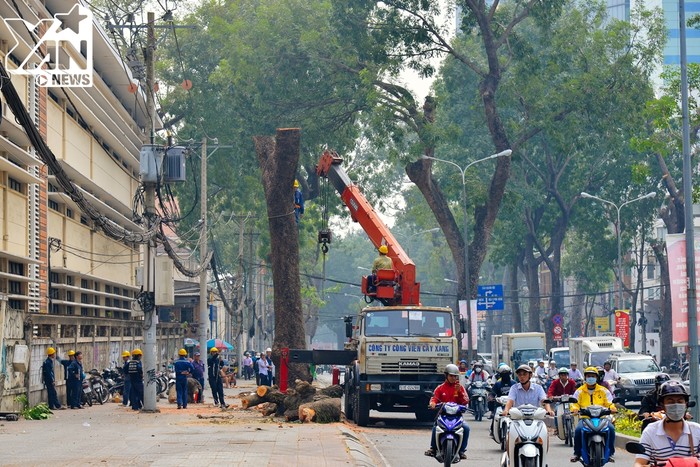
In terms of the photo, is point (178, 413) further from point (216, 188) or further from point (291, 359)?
point (216, 188)

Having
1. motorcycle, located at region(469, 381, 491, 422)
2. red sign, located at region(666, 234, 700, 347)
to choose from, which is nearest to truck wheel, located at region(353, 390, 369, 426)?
motorcycle, located at region(469, 381, 491, 422)

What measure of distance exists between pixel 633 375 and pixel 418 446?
1587 cm

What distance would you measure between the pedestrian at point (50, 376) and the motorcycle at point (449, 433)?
57.8 feet

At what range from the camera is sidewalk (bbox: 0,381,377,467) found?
16828 mm

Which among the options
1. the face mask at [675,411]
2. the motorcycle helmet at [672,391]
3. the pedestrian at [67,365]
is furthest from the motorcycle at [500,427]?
the pedestrian at [67,365]

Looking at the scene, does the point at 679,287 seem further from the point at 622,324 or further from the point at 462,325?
the point at 622,324

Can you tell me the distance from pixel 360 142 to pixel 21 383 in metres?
48.5

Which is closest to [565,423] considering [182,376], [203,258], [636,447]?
[182,376]

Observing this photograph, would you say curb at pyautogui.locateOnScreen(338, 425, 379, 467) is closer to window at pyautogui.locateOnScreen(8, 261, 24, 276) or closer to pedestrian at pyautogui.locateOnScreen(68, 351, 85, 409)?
window at pyautogui.locateOnScreen(8, 261, 24, 276)

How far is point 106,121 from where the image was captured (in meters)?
44.8

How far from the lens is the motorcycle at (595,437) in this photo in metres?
15.1

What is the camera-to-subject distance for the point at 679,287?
23219mm

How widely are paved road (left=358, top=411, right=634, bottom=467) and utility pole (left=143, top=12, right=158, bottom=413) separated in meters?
5.79

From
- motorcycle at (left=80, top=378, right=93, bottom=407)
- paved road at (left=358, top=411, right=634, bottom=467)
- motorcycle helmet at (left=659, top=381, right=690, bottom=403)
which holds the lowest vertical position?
paved road at (left=358, top=411, right=634, bottom=467)
